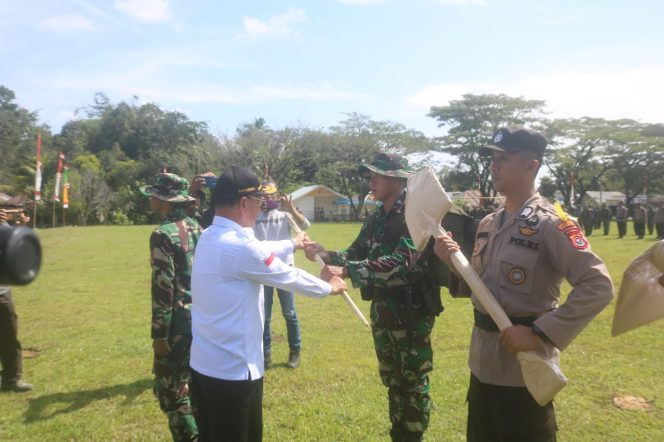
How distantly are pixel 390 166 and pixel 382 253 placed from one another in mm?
675

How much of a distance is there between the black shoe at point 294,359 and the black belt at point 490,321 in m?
3.27

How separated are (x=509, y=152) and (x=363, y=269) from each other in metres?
1.26

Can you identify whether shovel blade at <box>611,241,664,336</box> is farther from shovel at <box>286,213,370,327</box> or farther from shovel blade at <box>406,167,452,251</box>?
shovel at <box>286,213,370,327</box>

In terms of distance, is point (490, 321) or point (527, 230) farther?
point (490, 321)

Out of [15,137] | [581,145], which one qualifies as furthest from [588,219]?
[15,137]

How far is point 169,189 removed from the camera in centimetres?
380

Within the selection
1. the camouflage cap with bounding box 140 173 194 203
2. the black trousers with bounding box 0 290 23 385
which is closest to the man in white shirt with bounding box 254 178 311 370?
the camouflage cap with bounding box 140 173 194 203

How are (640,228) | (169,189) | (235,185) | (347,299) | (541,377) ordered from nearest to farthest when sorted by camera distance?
(541,377) < (235,185) < (169,189) < (347,299) < (640,228)

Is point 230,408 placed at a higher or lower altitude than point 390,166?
lower

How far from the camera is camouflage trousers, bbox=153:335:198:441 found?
338cm

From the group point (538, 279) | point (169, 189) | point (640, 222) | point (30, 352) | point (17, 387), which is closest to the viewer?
point (538, 279)

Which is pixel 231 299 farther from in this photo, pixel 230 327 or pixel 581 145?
pixel 581 145

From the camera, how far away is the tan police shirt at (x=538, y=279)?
2137 millimetres

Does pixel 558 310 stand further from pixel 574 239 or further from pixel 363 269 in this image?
pixel 363 269
